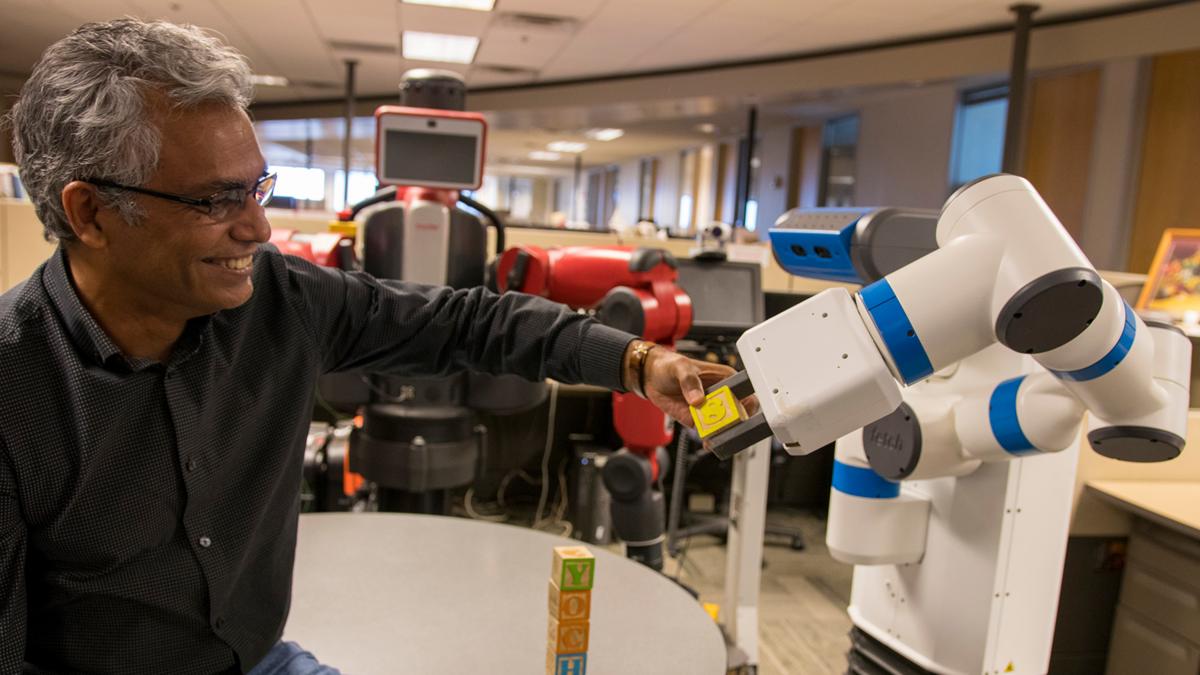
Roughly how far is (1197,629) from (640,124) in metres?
9.56

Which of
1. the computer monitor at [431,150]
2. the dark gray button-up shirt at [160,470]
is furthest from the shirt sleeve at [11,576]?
the computer monitor at [431,150]

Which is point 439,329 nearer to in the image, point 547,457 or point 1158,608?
point 1158,608

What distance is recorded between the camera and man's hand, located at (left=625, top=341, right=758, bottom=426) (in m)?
0.94

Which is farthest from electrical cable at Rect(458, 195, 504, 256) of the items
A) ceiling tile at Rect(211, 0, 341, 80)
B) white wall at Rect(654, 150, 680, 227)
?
white wall at Rect(654, 150, 680, 227)

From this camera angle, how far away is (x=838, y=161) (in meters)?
8.96

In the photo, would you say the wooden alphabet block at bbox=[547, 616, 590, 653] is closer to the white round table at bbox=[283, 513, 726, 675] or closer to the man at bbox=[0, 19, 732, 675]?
the white round table at bbox=[283, 513, 726, 675]

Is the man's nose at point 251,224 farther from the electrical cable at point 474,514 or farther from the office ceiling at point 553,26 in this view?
the office ceiling at point 553,26

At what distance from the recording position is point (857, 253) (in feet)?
3.76

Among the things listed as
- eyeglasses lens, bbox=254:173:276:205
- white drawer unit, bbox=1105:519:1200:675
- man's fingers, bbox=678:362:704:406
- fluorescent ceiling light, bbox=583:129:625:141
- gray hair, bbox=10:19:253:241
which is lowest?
white drawer unit, bbox=1105:519:1200:675

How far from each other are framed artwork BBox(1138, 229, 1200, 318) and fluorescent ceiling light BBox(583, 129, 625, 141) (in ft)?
28.7

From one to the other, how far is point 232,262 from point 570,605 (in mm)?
612

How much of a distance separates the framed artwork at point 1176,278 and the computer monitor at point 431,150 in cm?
302

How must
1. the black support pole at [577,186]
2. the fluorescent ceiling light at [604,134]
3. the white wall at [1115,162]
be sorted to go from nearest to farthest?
the white wall at [1115,162], the fluorescent ceiling light at [604,134], the black support pole at [577,186]

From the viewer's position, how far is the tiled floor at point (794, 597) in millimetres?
2510
